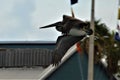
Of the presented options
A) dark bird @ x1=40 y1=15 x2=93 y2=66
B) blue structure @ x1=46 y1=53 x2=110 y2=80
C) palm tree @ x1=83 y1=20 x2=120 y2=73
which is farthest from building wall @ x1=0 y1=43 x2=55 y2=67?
dark bird @ x1=40 y1=15 x2=93 y2=66

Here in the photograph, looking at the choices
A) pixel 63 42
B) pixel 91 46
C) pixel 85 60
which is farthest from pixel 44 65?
pixel 63 42

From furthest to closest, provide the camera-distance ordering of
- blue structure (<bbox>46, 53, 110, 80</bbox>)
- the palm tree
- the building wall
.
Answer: the building wall, blue structure (<bbox>46, 53, 110, 80</bbox>), the palm tree

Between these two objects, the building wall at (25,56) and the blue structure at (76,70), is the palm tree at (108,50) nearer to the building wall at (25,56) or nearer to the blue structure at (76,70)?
the blue structure at (76,70)

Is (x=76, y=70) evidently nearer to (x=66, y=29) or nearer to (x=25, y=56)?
(x=25, y=56)

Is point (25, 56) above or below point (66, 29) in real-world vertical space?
below

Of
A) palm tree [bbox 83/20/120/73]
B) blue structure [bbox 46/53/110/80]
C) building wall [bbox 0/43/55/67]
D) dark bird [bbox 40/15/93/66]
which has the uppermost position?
dark bird [bbox 40/15/93/66]

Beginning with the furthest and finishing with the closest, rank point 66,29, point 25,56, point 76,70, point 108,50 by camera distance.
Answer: point 25,56, point 76,70, point 108,50, point 66,29

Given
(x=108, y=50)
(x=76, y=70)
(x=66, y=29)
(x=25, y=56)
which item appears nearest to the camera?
(x=66, y=29)

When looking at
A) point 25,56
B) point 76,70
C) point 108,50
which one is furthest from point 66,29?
point 25,56

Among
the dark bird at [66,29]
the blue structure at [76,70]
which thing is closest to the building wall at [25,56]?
the blue structure at [76,70]

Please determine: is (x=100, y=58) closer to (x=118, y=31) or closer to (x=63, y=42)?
(x=118, y=31)

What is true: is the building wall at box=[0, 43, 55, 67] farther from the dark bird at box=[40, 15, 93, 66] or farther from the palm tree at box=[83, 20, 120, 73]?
the dark bird at box=[40, 15, 93, 66]

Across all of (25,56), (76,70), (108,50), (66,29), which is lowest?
(25,56)

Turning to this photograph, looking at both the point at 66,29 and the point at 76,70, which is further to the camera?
the point at 76,70
